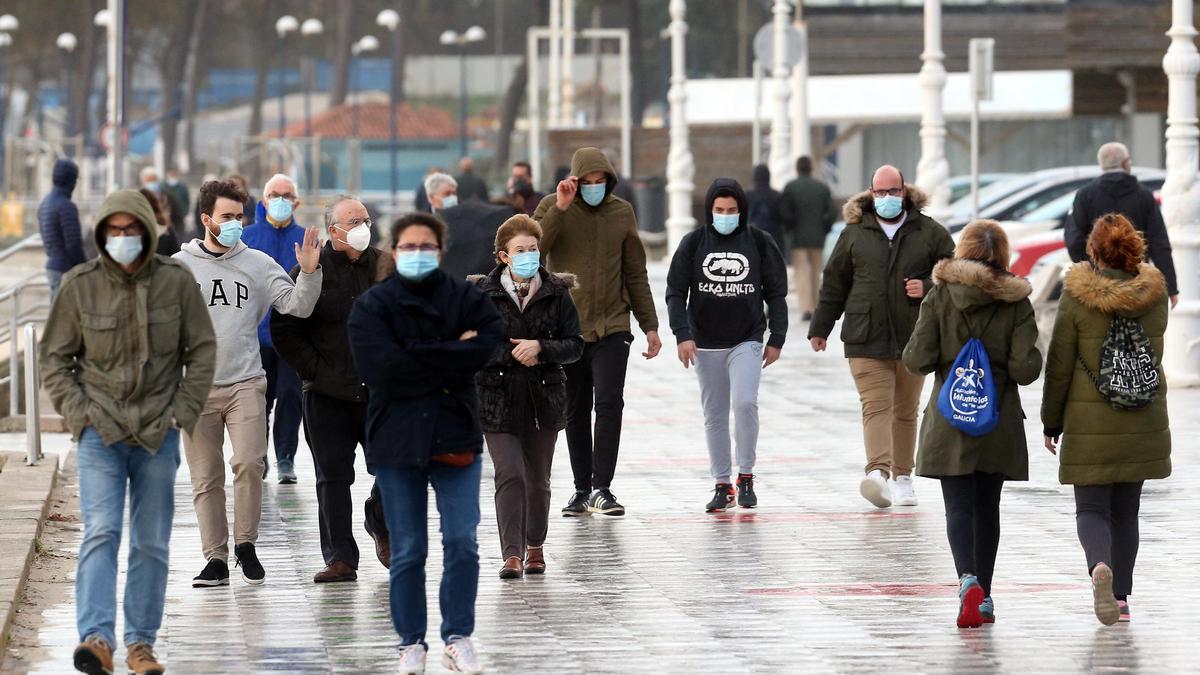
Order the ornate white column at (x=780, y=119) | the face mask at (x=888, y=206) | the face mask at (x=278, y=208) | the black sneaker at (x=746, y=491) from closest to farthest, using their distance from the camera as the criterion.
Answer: the face mask at (x=278, y=208)
the face mask at (x=888, y=206)
the black sneaker at (x=746, y=491)
the ornate white column at (x=780, y=119)

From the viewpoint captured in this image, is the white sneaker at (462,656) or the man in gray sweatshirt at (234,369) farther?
the man in gray sweatshirt at (234,369)

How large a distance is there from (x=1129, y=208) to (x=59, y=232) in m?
10.3

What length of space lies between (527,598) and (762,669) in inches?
69.5

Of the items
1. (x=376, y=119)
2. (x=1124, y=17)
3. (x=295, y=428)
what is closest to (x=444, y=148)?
(x=376, y=119)

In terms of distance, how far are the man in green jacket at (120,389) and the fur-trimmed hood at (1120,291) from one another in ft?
10.3

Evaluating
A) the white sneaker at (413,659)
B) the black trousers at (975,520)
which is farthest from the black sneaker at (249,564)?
the black trousers at (975,520)

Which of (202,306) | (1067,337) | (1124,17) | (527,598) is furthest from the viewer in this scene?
(1124,17)

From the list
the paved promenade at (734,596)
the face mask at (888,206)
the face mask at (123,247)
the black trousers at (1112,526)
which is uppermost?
the face mask at (888,206)

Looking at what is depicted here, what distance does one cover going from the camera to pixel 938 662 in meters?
7.92

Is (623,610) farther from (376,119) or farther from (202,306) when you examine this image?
(376,119)

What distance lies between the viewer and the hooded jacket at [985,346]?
8.69 m

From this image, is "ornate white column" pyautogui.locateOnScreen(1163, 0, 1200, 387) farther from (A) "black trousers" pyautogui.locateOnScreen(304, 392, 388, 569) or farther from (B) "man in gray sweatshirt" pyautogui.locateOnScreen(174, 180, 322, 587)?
(B) "man in gray sweatshirt" pyautogui.locateOnScreen(174, 180, 322, 587)

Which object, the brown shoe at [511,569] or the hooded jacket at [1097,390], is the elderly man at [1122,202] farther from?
the hooded jacket at [1097,390]

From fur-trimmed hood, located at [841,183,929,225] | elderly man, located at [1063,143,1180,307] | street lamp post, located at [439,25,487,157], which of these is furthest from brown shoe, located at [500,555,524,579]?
street lamp post, located at [439,25,487,157]
